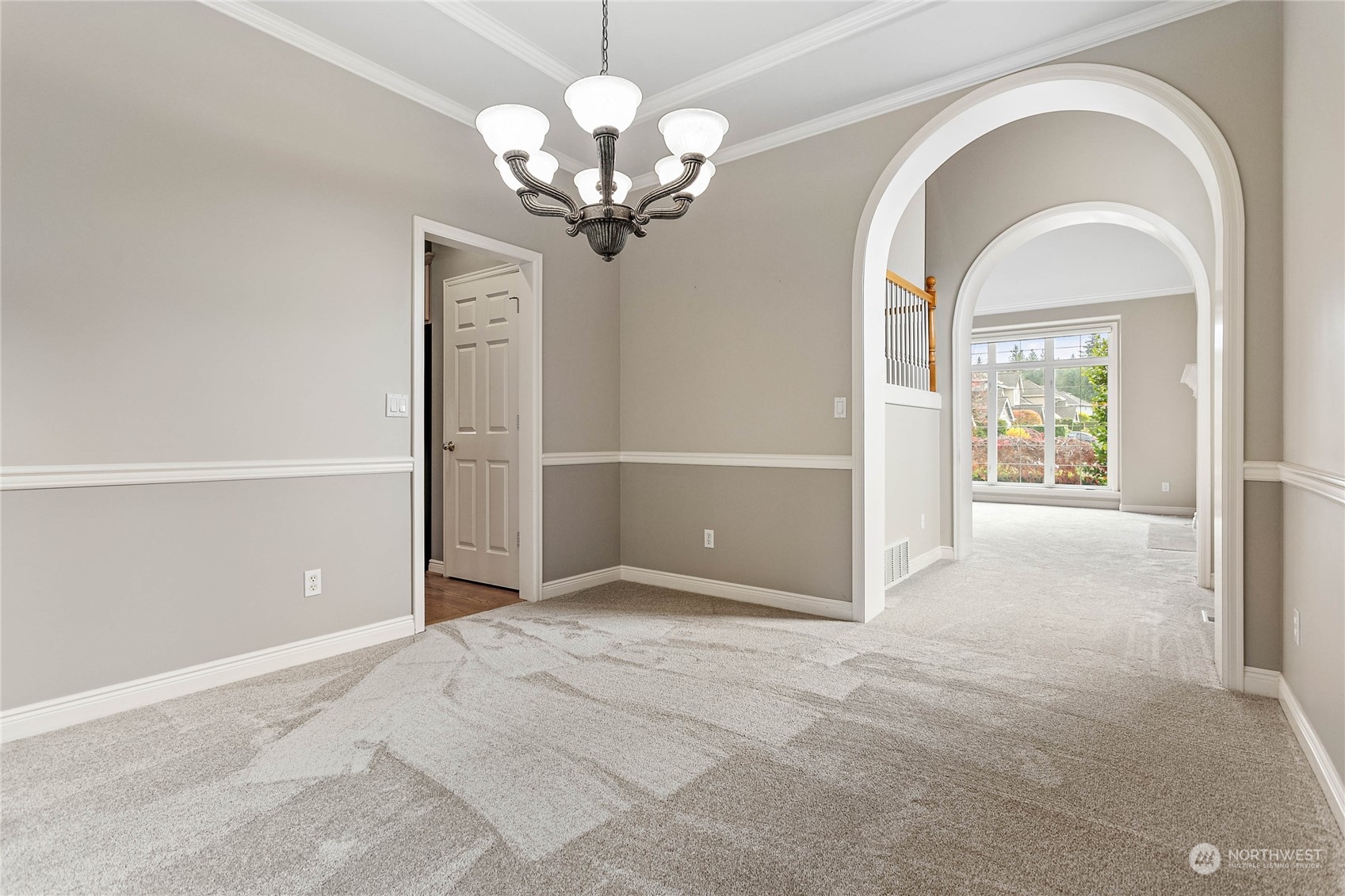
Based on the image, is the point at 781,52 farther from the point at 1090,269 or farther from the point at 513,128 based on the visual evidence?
the point at 1090,269

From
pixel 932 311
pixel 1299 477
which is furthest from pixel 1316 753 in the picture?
pixel 932 311

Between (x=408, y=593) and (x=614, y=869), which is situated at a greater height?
(x=408, y=593)

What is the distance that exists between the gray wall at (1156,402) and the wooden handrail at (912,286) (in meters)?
5.07

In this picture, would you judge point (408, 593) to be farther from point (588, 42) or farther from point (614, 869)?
point (588, 42)

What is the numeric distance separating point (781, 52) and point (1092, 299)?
7470mm

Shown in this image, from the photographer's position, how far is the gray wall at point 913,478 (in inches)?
168

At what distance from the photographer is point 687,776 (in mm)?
1875

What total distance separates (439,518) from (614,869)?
3.69 m

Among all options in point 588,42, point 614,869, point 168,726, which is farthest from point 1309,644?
point 168,726

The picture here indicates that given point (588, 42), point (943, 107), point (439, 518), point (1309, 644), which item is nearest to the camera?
point (1309, 644)

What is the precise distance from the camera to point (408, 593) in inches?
128

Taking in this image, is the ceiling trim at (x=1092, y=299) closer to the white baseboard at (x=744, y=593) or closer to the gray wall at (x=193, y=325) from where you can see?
the white baseboard at (x=744, y=593)

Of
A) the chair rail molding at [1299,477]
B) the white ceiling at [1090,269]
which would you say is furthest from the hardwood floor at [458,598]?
the white ceiling at [1090,269]

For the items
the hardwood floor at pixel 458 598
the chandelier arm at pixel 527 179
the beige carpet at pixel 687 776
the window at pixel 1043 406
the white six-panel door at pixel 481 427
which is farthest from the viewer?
the window at pixel 1043 406
